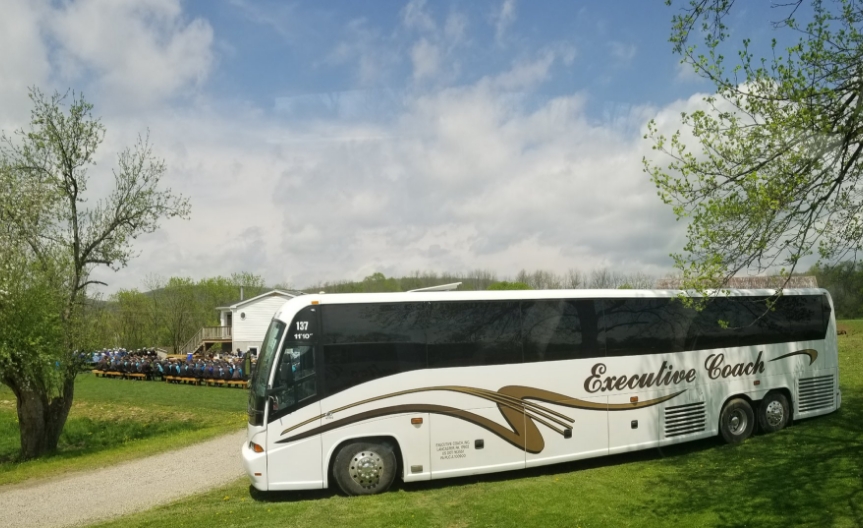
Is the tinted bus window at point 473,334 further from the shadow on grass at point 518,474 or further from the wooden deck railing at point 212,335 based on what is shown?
the wooden deck railing at point 212,335

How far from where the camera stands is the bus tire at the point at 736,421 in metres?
13.3

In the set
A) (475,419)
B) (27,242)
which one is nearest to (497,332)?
(475,419)

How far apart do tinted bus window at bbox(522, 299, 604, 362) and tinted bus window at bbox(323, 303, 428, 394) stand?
1862mm

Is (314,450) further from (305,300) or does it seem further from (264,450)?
(305,300)

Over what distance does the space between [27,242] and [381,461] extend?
14.6 metres

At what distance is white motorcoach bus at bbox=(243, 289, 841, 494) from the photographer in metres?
10.3

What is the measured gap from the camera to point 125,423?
1043 inches

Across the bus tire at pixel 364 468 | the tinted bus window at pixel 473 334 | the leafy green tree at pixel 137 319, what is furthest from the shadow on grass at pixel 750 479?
the leafy green tree at pixel 137 319

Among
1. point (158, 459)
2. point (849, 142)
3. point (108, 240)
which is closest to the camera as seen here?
point (849, 142)

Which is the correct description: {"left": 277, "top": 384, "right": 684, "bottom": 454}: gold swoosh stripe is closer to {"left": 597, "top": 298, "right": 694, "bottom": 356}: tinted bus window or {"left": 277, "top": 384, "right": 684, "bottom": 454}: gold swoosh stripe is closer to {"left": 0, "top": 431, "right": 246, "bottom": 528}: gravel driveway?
{"left": 597, "top": 298, "right": 694, "bottom": 356}: tinted bus window

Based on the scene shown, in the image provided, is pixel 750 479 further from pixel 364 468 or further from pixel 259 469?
pixel 259 469

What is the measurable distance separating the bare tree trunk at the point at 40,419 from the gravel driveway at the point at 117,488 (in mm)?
5943

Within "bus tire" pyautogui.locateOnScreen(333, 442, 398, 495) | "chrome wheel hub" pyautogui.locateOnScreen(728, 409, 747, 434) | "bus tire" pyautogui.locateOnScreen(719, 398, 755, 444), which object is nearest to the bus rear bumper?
"bus tire" pyautogui.locateOnScreen(333, 442, 398, 495)

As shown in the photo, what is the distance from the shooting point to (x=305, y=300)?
10.6 m
